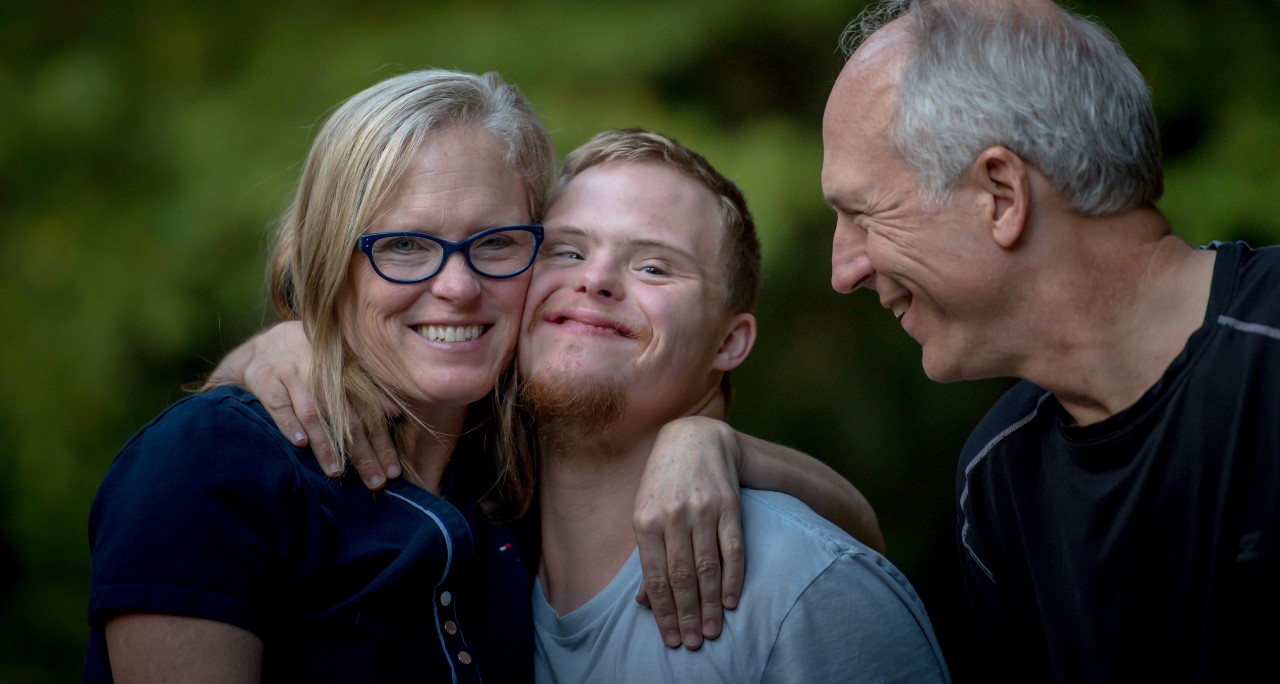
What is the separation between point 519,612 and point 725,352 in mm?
627

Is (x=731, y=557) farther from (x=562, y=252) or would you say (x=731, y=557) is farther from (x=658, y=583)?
(x=562, y=252)

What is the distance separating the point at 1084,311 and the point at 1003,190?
20cm

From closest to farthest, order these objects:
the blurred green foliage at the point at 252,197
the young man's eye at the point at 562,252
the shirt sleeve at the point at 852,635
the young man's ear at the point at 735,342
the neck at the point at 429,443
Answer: the shirt sleeve at the point at 852,635
the neck at the point at 429,443
the young man's eye at the point at 562,252
the young man's ear at the point at 735,342
the blurred green foliage at the point at 252,197

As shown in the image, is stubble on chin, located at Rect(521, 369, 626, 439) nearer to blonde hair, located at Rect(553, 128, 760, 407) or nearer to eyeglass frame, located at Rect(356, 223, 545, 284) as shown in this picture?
eyeglass frame, located at Rect(356, 223, 545, 284)

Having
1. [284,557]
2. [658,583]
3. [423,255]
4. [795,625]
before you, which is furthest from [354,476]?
[795,625]

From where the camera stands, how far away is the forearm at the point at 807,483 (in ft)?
6.40

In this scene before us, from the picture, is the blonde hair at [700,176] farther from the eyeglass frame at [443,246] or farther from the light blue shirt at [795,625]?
the light blue shirt at [795,625]

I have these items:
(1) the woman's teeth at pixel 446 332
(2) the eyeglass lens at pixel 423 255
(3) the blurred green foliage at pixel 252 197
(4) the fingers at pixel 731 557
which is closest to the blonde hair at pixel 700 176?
(2) the eyeglass lens at pixel 423 255

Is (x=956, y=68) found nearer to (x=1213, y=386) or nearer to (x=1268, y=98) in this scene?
(x=1213, y=386)

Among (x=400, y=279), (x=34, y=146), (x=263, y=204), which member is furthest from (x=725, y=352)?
(x=34, y=146)

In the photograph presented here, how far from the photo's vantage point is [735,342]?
2189 millimetres

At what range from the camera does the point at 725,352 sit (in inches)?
85.7

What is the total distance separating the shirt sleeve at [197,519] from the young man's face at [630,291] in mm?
513

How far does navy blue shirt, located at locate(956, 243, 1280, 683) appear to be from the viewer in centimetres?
138
